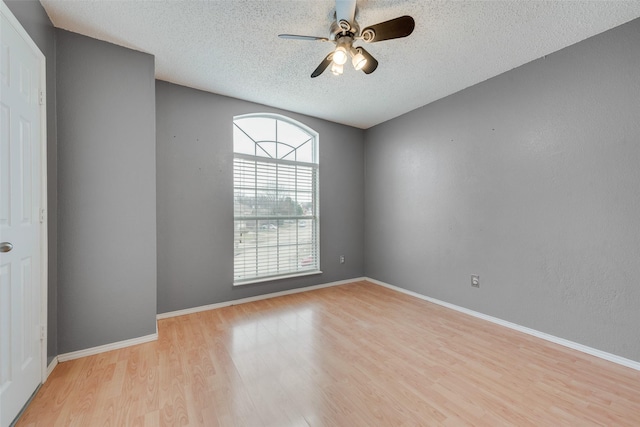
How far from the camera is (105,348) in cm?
224

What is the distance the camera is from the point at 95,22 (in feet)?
6.75

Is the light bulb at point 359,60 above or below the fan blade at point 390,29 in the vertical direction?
below

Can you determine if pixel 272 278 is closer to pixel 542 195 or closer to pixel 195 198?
pixel 195 198

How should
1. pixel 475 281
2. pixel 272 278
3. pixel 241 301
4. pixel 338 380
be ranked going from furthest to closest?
pixel 272 278 → pixel 241 301 → pixel 475 281 → pixel 338 380

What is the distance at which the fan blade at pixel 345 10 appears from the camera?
1.69 metres

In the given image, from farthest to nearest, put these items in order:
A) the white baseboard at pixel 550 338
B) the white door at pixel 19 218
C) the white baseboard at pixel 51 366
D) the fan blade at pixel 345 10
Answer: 1. the white baseboard at pixel 550 338
2. the white baseboard at pixel 51 366
3. the fan blade at pixel 345 10
4. the white door at pixel 19 218

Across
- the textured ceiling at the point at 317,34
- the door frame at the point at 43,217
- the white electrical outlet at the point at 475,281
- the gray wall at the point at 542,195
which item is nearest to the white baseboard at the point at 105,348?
the door frame at the point at 43,217

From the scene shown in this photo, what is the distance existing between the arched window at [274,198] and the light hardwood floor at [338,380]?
1.07m

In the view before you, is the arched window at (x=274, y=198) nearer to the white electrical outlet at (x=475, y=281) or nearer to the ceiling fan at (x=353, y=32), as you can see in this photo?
the ceiling fan at (x=353, y=32)

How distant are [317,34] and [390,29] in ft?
2.32

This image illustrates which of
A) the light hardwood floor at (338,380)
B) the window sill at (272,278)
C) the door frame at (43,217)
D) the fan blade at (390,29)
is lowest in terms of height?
the light hardwood floor at (338,380)

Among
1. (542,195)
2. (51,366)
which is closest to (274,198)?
(51,366)

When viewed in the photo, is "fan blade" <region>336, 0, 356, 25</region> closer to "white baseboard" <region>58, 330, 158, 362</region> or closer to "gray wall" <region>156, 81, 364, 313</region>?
"gray wall" <region>156, 81, 364, 313</region>

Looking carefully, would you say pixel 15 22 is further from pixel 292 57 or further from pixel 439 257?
pixel 439 257
